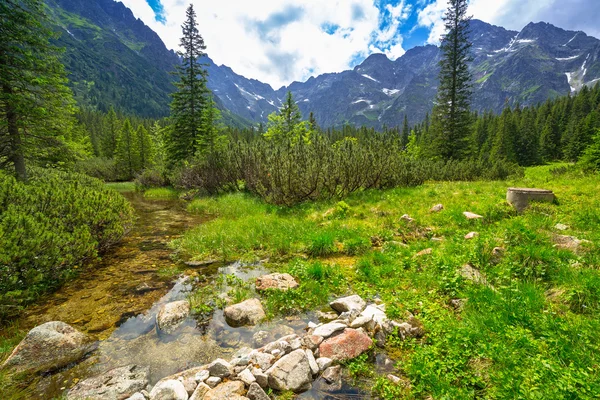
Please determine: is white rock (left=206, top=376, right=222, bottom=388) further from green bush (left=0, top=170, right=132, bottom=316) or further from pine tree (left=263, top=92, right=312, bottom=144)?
pine tree (left=263, top=92, right=312, bottom=144)

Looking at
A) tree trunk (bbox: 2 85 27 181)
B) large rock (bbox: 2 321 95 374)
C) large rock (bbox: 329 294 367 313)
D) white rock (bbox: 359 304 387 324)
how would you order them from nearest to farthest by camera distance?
large rock (bbox: 2 321 95 374)
white rock (bbox: 359 304 387 324)
large rock (bbox: 329 294 367 313)
tree trunk (bbox: 2 85 27 181)

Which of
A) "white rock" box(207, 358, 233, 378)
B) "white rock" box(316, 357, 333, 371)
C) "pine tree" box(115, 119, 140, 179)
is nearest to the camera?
"white rock" box(207, 358, 233, 378)

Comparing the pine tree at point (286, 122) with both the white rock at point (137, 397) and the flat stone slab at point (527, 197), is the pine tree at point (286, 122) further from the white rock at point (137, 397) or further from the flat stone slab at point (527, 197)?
the white rock at point (137, 397)

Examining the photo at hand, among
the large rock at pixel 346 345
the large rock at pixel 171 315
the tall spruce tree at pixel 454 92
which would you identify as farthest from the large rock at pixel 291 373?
the tall spruce tree at pixel 454 92

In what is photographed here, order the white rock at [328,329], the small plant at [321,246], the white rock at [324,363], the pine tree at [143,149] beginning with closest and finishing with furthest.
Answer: the white rock at [324,363] → the white rock at [328,329] → the small plant at [321,246] → the pine tree at [143,149]

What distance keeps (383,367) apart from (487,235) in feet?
17.1

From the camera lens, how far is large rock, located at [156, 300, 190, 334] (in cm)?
529

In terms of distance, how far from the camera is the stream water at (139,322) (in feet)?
13.7

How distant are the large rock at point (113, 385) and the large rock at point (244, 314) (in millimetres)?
1698

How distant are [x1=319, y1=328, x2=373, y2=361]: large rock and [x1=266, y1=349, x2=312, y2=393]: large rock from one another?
424 mm

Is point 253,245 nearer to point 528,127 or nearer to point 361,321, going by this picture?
point 361,321

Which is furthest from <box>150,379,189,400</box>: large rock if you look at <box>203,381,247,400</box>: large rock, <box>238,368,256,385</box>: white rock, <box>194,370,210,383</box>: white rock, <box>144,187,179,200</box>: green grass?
<box>144,187,179,200</box>: green grass

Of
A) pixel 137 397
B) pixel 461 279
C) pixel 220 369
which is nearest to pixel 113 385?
pixel 137 397

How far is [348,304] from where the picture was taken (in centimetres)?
553
